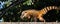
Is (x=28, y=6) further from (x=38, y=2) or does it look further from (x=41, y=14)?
(x=41, y=14)

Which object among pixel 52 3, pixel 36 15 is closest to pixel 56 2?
pixel 52 3

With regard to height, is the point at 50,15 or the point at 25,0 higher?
the point at 25,0

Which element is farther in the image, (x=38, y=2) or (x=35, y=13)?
(x=38, y=2)

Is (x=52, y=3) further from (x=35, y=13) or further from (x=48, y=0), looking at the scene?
(x=35, y=13)

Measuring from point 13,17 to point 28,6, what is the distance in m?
0.54

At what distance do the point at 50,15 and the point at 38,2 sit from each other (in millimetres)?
565

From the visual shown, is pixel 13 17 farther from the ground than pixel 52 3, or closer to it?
closer to it

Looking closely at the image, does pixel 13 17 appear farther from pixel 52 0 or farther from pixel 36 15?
pixel 52 0

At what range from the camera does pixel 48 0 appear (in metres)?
6.03

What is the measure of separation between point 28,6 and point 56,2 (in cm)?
85

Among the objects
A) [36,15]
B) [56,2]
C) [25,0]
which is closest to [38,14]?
[36,15]

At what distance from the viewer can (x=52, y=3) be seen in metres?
6.04

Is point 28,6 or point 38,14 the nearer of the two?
point 38,14

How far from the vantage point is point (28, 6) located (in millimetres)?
5918
